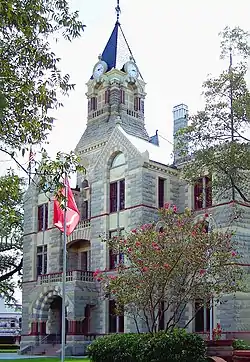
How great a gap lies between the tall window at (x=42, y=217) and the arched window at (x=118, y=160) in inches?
286

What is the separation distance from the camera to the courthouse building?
36625 millimetres

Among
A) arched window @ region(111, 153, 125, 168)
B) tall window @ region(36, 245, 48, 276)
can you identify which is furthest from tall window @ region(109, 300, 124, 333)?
arched window @ region(111, 153, 125, 168)

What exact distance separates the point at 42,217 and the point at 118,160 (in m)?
8.59

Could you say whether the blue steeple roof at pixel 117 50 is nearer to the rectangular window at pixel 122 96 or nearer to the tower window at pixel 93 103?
the rectangular window at pixel 122 96

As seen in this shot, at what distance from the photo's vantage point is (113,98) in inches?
1811

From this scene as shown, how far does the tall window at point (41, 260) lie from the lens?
4397 centimetres

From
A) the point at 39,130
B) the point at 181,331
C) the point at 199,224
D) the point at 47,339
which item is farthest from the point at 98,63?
the point at 39,130

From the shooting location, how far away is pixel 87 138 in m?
46.6

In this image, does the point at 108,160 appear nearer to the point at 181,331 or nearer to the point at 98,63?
the point at 98,63

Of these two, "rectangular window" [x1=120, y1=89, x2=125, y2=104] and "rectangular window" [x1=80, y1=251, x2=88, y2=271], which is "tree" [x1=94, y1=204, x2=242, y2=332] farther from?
"rectangular window" [x1=120, y1=89, x2=125, y2=104]

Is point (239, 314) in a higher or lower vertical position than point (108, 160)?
lower

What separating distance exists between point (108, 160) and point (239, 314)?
42.4ft

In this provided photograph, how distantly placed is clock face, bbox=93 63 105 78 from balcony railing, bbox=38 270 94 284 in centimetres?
1561

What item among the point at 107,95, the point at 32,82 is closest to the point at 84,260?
the point at 107,95
